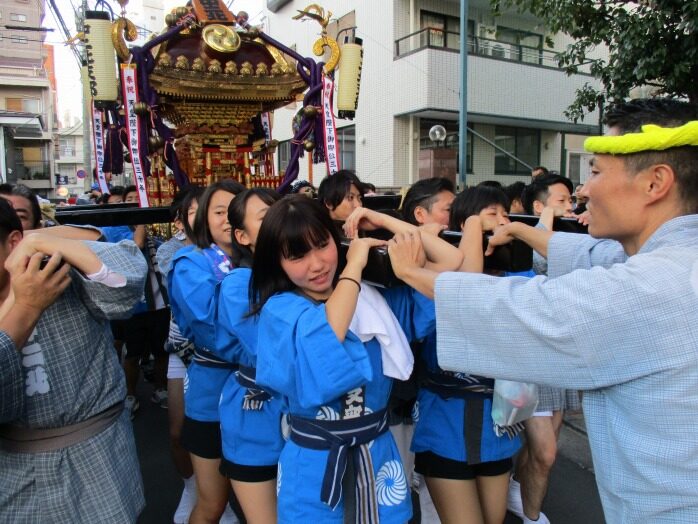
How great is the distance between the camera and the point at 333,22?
15.4 metres

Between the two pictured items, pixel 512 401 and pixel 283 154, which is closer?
pixel 512 401

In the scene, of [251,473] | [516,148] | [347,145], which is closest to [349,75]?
[251,473]

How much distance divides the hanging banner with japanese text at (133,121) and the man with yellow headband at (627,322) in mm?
5403

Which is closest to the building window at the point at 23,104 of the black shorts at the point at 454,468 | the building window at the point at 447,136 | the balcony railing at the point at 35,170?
the balcony railing at the point at 35,170

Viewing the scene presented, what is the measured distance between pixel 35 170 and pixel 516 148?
35078mm

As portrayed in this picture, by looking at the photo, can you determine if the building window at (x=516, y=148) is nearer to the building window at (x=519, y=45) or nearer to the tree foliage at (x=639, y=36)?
the building window at (x=519, y=45)

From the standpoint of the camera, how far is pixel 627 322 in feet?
3.57

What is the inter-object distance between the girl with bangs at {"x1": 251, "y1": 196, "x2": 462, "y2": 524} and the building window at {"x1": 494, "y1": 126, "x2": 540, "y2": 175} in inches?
556

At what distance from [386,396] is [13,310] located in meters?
1.19

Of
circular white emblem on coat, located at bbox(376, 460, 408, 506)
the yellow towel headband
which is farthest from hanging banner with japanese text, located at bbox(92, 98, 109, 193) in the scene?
the yellow towel headband

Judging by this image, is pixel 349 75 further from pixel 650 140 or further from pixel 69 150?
pixel 69 150

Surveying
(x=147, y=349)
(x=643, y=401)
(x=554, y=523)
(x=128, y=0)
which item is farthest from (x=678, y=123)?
(x=128, y=0)

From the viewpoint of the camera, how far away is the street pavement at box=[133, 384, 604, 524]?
3090 mm

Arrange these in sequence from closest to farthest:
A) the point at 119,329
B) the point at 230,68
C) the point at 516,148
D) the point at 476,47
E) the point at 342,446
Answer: the point at 342,446
the point at 119,329
the point at 230,68
the point at 476,47
the point at 516,148
